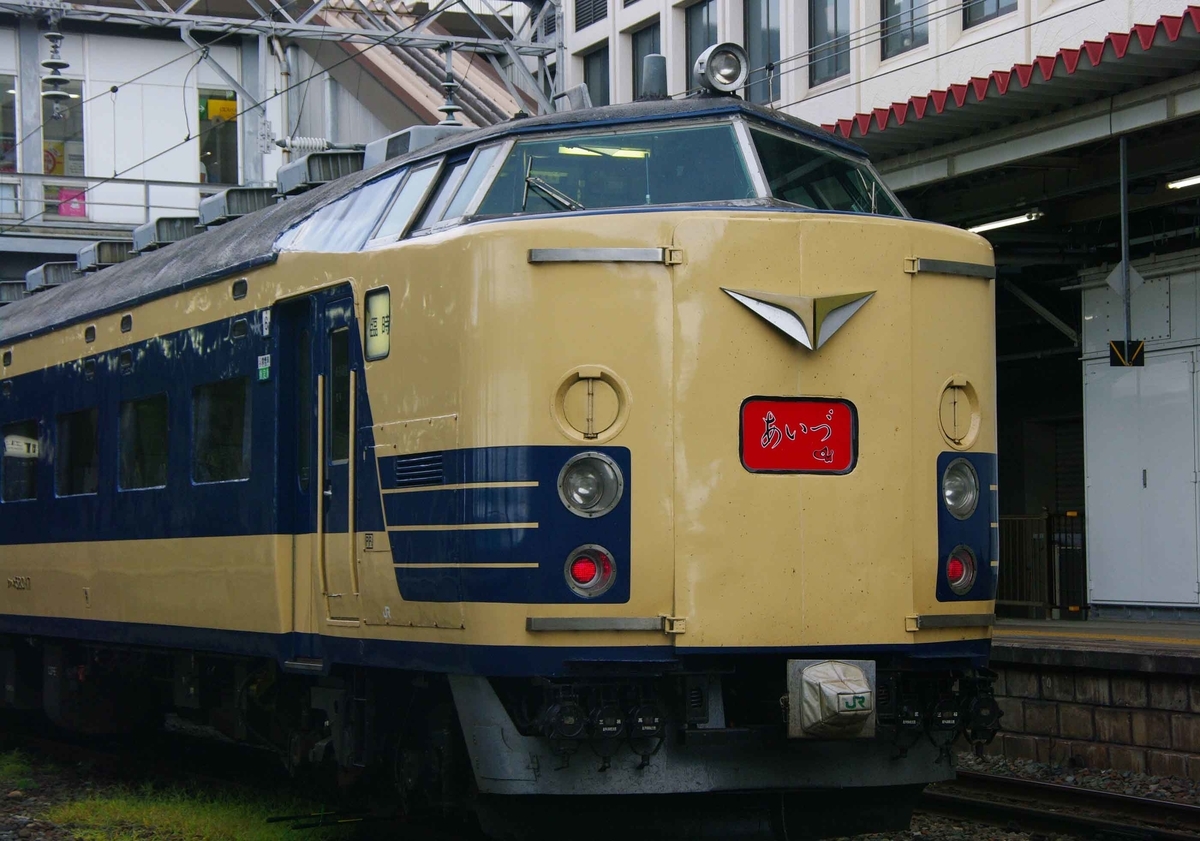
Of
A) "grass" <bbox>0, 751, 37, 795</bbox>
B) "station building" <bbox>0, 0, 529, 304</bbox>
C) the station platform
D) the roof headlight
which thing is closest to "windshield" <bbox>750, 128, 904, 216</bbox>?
the roof headlight

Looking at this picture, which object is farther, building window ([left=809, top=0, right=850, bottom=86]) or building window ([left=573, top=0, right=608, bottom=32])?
building window ([left=573, top=0, right=608, bottom=32])

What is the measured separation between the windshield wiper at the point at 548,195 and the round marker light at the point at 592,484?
1.29 m

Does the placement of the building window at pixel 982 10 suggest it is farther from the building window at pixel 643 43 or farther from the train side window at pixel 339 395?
the train side window at pixel 339 395

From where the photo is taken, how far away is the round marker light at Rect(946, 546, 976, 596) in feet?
23.4

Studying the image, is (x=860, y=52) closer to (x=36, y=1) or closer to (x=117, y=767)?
(x=36, y=1)

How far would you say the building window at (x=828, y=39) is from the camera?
2286cm

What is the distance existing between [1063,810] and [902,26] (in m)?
14.3

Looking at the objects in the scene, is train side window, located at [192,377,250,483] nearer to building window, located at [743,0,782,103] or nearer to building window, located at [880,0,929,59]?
building window, located at [880,0,929,59]

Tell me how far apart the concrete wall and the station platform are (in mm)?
6604

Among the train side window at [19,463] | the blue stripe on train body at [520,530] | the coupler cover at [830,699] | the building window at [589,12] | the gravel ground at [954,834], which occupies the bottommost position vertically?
the gravel ground at [954,834]

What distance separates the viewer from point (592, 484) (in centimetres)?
666

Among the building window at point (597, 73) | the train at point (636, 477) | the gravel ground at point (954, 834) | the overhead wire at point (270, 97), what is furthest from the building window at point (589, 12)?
the gravel ground at point (954, 834)

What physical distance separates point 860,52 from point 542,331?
16.7 metres

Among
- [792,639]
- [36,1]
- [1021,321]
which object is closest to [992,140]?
[1021,321]
